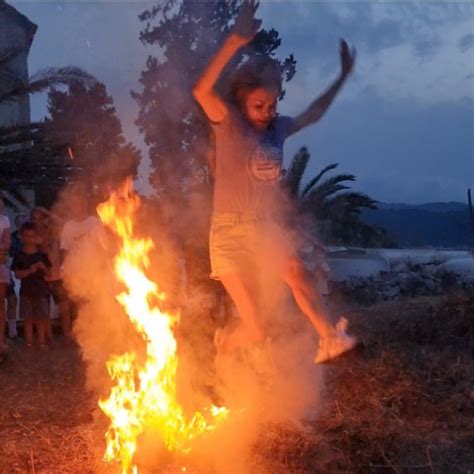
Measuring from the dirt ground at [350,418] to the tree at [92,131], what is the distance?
9.92 ft

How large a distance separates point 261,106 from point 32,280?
15.5 feet

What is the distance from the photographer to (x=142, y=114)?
1335 cm

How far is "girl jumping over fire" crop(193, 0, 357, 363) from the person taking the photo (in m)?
4.72

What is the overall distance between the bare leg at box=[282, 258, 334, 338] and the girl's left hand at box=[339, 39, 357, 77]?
126cm

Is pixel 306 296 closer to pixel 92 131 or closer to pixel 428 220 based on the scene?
pixel 92 131

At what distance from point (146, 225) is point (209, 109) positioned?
2.79m

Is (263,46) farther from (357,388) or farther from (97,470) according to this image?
(97,470)

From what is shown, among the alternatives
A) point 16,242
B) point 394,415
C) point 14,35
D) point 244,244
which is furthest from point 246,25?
point 14,35

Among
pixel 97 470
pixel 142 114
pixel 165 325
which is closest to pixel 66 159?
pixel 142 114

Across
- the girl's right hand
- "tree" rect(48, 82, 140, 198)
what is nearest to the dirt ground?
the girl's right hand

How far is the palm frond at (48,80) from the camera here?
369 inches

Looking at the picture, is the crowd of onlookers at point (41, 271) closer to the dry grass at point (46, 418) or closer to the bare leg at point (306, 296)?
the dry grass at point (46, 418)

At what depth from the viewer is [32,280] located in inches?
337

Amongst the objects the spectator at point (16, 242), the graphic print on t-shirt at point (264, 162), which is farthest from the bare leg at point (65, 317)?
the graphic print on t-shirt at point (264, 162)
